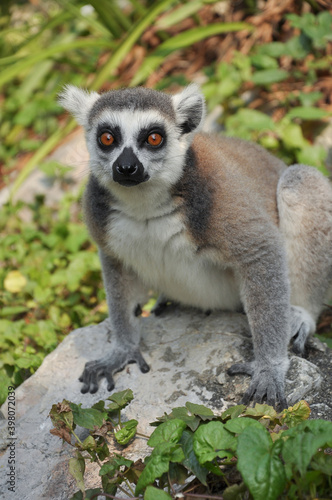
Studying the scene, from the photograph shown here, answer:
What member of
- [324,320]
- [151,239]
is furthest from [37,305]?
[324,320]

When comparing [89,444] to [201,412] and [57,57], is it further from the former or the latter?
[57,57]

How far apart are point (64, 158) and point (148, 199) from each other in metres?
4.91

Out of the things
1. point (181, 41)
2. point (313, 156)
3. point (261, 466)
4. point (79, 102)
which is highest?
point (181, 41)

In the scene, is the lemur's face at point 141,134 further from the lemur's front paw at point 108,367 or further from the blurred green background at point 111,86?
the blurred green background at point 111,86

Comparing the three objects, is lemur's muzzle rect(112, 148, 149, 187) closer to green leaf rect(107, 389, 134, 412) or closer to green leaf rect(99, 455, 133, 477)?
green leaf rect(107, 389, 134, 412)

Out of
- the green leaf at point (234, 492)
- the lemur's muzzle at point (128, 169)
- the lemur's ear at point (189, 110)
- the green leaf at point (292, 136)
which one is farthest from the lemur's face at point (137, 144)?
the green leaf at point (292, 136)

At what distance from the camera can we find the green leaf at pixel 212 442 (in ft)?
8.15

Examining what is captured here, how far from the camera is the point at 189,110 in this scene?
3.83m

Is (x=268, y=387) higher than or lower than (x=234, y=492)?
lower

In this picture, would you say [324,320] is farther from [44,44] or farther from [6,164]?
[44,44]

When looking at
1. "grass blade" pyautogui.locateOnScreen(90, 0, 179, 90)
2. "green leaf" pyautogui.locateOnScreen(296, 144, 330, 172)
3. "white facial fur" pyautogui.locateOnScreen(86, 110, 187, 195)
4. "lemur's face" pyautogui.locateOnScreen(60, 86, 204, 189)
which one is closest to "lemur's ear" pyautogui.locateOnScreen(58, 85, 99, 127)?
"lemur's face" pyautogui.locateOnScreen(60, 86, 204, 189)

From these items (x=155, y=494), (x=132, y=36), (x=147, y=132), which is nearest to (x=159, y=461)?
(x=155, y=494)

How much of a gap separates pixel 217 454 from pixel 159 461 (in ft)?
0.90

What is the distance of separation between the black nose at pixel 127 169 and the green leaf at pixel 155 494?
71.6 inches
